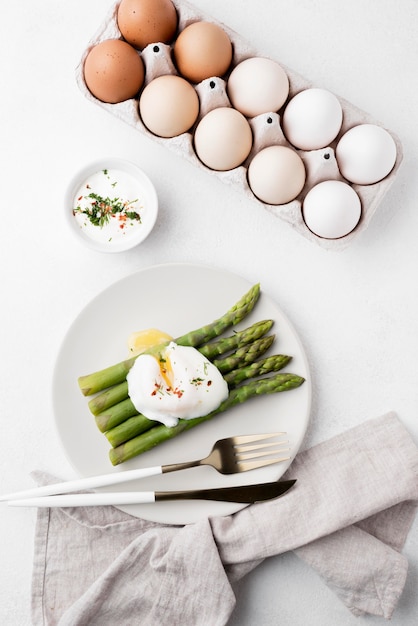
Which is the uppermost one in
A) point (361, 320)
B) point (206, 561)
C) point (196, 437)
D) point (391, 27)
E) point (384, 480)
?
point (391, 27)

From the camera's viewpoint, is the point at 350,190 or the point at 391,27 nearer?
the point at 350,190

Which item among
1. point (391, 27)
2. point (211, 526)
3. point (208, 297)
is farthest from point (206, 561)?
point (391, 27)

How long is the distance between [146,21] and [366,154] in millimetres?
569

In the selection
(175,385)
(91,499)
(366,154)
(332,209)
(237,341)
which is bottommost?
(91,499)

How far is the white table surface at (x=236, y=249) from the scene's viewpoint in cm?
166

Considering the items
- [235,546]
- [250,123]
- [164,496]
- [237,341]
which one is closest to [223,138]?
[250,123]

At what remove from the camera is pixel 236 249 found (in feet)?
5.48

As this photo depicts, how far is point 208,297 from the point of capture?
1634mm

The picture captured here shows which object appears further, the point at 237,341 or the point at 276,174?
the point at 237,341

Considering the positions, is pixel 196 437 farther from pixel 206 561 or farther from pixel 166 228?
pixel 166 228

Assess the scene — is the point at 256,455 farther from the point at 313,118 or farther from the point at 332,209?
the point at 313,118

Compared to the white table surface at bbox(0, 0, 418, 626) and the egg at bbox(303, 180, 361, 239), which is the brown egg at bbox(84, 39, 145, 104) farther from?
the egg at bbox(303, 180, 361, 239)

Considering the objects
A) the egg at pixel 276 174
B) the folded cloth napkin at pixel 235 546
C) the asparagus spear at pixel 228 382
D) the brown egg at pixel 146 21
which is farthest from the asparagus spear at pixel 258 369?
the brown egg at pixel 146 21

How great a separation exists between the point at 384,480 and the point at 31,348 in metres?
0.90
